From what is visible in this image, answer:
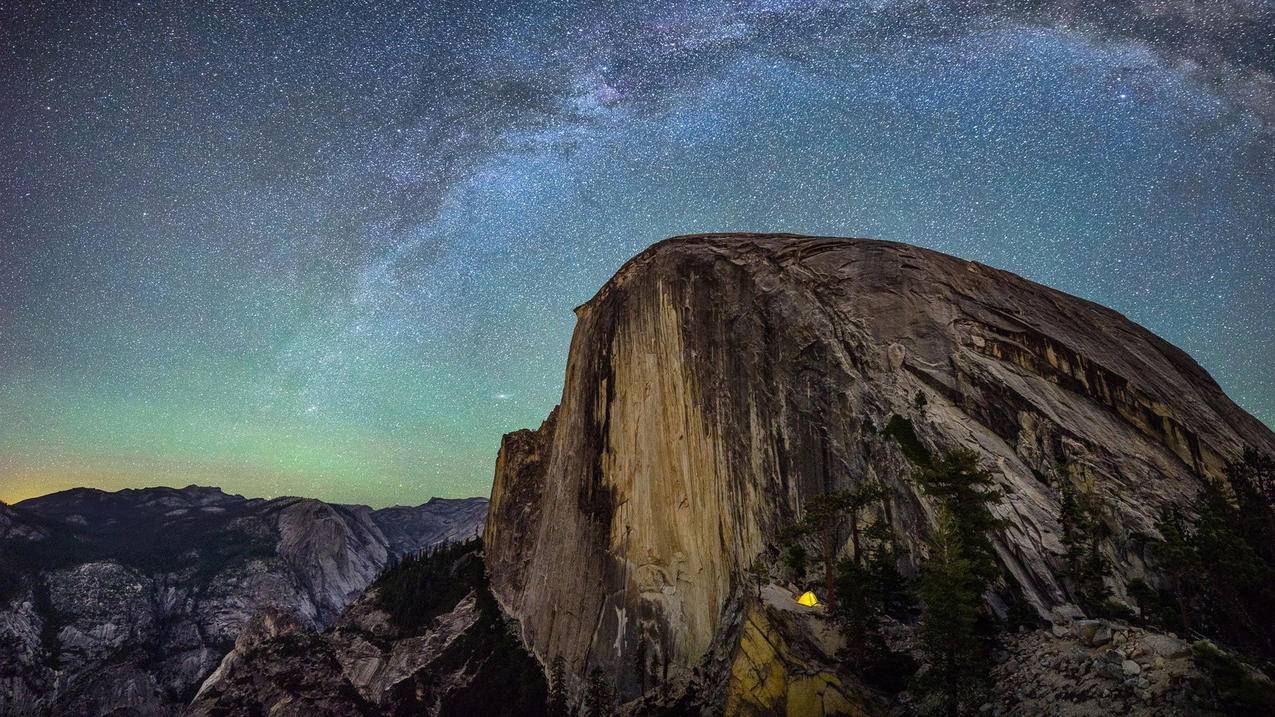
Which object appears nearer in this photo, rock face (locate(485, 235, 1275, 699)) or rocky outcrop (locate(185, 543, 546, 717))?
rock face (locate(485, 235, 1275, 699))

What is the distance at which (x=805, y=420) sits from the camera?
42.4 m

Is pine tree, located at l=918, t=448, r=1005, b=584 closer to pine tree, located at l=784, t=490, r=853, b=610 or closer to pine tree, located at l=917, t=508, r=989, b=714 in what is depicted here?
pine tree, located at l=917, t=508, r=989, b=714

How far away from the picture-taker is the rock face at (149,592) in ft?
350

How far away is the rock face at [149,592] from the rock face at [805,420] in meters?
90.4

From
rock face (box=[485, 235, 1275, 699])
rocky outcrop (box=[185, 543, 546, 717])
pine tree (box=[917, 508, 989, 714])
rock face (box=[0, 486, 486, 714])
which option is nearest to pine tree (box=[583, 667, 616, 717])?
rock face (box=[485, 235, 1275, 699])

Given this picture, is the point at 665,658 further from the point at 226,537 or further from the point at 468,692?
the point at 226,537

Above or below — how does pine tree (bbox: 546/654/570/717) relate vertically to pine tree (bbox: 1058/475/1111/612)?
below

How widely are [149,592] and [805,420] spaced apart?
17233 centimetres

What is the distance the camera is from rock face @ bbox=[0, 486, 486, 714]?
107 m

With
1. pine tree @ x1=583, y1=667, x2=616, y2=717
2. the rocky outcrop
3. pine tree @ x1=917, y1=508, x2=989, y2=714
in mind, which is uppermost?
pine tree @ x1=917, y1=508, x2=989, y2=714

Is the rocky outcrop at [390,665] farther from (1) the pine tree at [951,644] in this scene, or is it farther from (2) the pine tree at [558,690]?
(1) the pine tree at [951,644]

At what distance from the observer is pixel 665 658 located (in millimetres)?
45375

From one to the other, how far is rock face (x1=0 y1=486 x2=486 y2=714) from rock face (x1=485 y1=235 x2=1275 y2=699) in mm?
90353

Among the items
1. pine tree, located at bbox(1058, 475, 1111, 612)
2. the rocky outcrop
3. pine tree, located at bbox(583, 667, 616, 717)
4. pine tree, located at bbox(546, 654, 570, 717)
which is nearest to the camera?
pine tree, located at bbox(1058, 475, 1111, 612)
